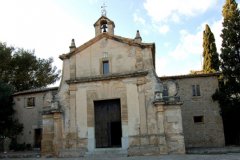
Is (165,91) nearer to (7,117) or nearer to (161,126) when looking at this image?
(161,126)

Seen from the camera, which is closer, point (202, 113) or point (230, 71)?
point (202, 113)

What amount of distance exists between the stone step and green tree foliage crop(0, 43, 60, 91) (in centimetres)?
2134

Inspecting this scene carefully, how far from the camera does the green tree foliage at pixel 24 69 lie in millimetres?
35281

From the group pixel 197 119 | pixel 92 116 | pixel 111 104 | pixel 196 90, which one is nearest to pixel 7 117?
pixel 92 116

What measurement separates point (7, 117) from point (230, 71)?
21.2 m

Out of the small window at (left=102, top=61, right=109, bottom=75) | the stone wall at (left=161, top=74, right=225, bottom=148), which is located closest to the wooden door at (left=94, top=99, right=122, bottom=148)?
the small window at (left=102, top=61, right=109, bottom=75)

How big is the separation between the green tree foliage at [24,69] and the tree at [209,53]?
848 inches

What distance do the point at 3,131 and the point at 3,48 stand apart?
12859 millimetres

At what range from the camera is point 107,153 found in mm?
17797

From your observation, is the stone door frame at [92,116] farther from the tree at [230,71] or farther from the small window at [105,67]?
the tree at [230,71]

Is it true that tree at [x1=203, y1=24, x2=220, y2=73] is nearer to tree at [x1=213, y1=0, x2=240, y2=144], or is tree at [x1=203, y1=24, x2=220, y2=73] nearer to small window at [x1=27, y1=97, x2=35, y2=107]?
tree at [x1=213, y1=0, x2=240, y2=144]

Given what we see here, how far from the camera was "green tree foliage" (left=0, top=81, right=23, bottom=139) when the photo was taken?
26.3m

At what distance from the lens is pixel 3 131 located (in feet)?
87.5

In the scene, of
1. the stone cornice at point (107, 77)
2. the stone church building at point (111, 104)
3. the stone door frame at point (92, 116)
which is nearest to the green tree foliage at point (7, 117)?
the stone church building at point (111, 104)
